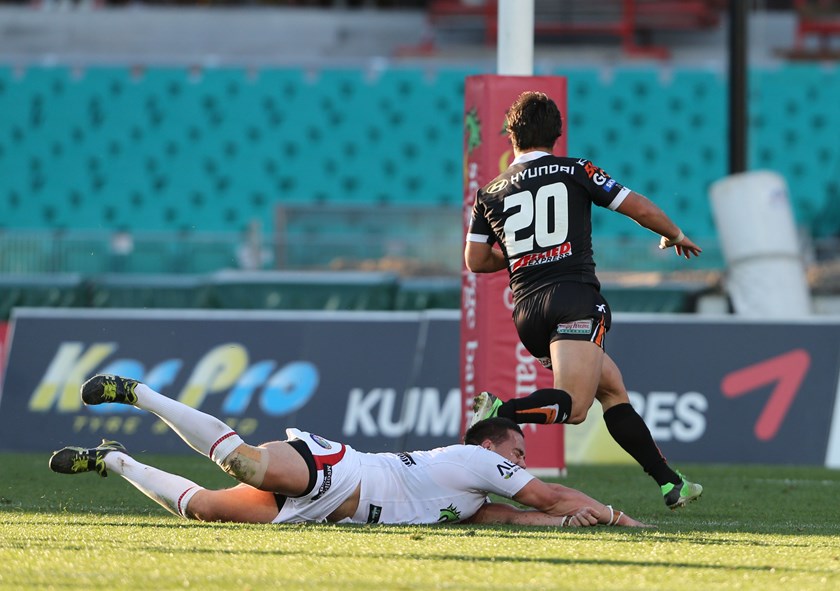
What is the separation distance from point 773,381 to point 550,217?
5.32 meters

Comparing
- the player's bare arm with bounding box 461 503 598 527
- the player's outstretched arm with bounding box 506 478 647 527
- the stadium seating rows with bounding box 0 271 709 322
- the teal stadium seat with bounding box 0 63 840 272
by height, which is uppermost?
the teal stadium seat with bounding box 0 63 840 272

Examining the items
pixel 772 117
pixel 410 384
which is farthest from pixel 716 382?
pixel 772 117

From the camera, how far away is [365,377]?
1124cm

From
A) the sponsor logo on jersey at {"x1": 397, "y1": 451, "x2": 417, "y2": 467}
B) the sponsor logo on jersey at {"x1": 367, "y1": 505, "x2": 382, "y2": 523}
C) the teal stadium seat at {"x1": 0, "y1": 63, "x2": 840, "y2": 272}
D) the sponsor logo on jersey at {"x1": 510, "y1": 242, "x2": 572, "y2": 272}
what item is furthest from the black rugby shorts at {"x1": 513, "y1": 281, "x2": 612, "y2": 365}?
the teal stadium seat at {"x1": 0, "y1": 63, "x2": 840, "y2": 272}

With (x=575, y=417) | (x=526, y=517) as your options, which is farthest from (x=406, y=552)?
(x=575, y=417)

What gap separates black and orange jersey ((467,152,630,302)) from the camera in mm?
6254

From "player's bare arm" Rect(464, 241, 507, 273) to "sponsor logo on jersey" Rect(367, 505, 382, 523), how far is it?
1.28m

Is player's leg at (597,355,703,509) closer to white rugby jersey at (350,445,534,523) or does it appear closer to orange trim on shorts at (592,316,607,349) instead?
orange trim on shorts at (592,316,607,349)

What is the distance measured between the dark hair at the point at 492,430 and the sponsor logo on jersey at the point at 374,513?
0.46m

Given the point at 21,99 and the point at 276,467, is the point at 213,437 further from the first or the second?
the point at 21,99

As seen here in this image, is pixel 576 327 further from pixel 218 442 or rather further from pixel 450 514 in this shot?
pixel 218 442

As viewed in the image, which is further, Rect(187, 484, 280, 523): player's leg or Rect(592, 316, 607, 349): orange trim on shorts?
Rect(592, 316, 607, 349): orange trim on shorts

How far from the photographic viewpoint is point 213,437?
5.55m

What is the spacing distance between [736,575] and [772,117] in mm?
18013
